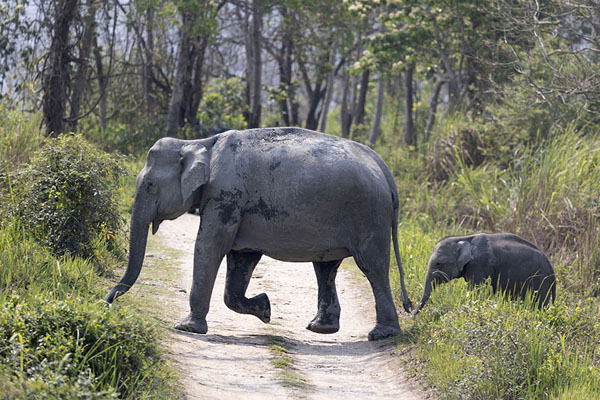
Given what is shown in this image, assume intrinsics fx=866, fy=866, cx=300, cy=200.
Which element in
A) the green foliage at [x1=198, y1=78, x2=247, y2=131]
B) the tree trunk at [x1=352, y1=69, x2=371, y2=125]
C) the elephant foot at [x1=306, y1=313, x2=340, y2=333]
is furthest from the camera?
the tree trunk at [x1=352, y1=69, x2=371, y2=125]

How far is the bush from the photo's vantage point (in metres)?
8.78

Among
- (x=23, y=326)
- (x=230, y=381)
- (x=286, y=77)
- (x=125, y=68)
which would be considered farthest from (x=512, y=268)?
(x=286, y=77)

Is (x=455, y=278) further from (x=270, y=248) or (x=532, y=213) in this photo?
(x=532, y=213)

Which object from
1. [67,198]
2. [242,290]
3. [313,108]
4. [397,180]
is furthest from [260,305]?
[313,108]

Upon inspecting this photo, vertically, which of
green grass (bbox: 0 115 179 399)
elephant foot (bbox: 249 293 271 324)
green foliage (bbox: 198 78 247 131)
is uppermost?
green foliage (bbox: 198 78 247 131)

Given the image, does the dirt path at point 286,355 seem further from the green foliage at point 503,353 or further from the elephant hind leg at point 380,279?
the green foliage at point 503,353

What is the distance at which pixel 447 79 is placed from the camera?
21594mm

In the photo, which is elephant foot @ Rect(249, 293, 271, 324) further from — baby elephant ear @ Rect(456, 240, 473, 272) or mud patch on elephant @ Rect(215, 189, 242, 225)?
baby elephant ear @ Rect(456, 240, 473, 272)

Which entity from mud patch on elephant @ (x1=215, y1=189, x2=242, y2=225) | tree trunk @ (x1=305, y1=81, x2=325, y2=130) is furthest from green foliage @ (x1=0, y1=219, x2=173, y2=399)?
tree trunk @ (x1=305, y1=81, x2=325, y2=130)

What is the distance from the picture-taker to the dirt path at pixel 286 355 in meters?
5.97

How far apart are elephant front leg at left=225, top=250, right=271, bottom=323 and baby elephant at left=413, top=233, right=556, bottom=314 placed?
184cm

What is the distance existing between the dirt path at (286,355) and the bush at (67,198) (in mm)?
1141

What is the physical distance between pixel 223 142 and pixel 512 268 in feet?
10.5

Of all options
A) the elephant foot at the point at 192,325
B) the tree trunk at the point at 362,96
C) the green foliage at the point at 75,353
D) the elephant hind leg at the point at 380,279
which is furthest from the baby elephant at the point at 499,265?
the tree trunk at the point at 362,96
